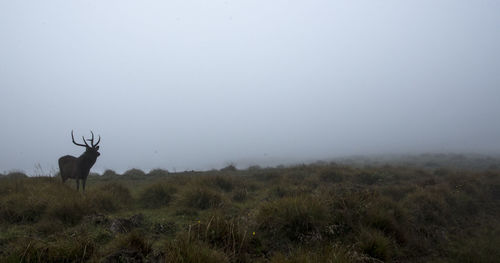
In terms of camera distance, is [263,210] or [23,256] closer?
[23,256]

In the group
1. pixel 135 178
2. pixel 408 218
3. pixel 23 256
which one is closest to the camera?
pixel 23 256

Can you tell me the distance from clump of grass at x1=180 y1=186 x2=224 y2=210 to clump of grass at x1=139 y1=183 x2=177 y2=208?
68cm

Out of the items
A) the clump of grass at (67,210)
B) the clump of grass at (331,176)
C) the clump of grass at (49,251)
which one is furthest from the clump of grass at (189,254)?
the clump of grass at (331,176)

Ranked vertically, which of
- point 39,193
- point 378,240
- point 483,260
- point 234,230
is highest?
point 39,193

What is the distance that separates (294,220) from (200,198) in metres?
2.91

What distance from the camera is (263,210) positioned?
4.64m

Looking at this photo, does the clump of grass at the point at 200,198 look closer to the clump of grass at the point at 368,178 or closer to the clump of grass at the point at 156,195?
the clump of grass at the point at 156,195

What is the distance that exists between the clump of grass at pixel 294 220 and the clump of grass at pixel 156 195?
11.3ft

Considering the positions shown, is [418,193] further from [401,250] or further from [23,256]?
[23,256]

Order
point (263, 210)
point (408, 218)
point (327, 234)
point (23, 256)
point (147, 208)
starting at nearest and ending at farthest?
point (23, 256)
point (327, 234)
point (263, 210)
point (408, 218)
point (147, 208)

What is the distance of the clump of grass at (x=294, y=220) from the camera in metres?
4.06

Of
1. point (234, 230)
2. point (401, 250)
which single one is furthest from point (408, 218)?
point (234, 230)

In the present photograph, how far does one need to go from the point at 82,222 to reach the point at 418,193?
9181mm

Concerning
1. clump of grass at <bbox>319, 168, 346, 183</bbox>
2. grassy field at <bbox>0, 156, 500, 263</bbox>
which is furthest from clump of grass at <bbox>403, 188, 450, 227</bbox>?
clump of grass at <bbox>319, 168, 346, 183</bbox>
